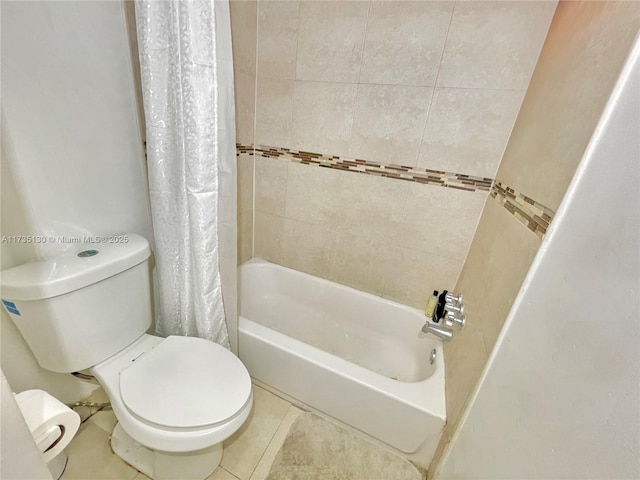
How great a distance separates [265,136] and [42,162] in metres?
0.99

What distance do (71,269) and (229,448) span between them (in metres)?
0.93

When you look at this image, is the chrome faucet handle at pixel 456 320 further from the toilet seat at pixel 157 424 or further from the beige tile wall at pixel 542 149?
the toilet seat at pixel 157 424

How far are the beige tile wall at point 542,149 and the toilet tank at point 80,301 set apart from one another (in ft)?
3.89

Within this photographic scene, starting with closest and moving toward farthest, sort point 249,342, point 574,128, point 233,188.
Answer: point 574,128 → point 233,188 → point 249,342

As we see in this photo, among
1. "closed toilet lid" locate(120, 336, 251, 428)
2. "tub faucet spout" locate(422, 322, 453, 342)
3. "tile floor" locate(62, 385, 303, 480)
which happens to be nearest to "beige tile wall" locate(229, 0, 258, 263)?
"closed toilet lid" locate(120, 336, 251, 428)

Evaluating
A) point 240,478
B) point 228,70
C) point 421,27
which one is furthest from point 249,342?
point 421,27

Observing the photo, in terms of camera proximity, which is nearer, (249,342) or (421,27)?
(421,27)

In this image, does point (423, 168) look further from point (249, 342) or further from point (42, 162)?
point (42, 162)

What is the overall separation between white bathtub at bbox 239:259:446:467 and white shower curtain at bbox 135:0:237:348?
0.93ft

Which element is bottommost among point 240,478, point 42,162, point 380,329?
point 240,478

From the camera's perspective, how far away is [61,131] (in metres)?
0.83

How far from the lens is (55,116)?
0.81m

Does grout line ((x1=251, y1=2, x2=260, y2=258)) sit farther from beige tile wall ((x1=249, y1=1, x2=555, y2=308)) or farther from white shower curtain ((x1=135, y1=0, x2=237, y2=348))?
white shower curtain ((x1=135, y1=0, x2=237, y2=348))

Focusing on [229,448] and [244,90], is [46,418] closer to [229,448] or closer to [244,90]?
[229,448]
